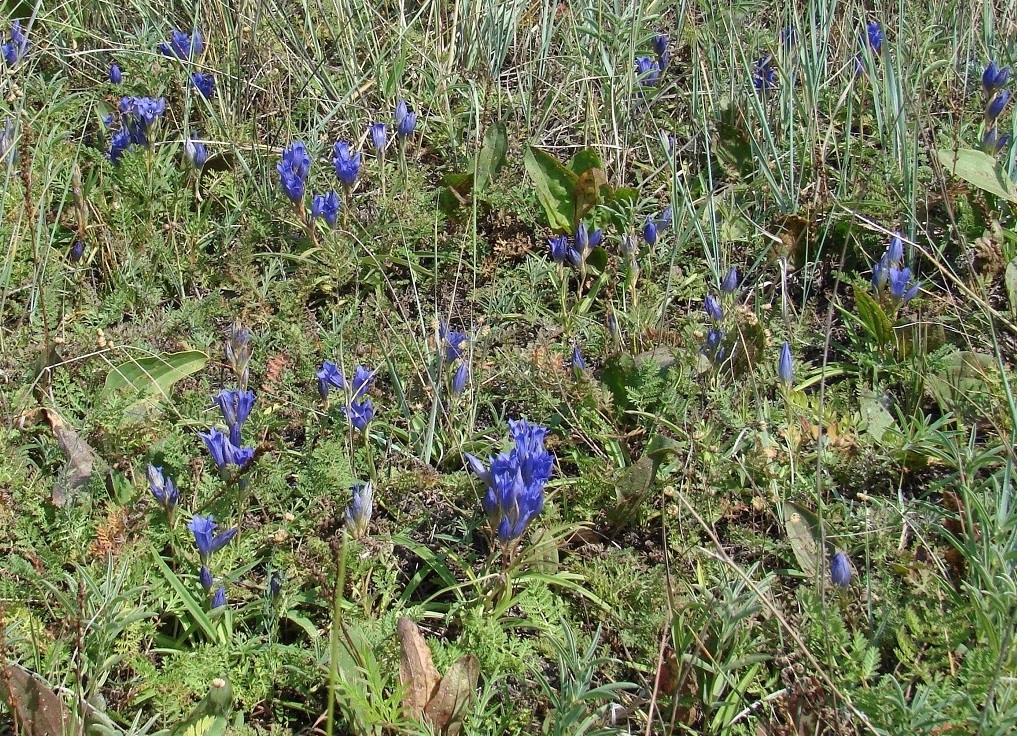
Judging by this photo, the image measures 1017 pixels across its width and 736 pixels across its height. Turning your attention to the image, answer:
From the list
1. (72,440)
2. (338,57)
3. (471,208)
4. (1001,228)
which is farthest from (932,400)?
(338,57)

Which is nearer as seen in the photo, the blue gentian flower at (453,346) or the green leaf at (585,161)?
the blue gentian flower at (453,346)

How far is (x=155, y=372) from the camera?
2410 mm

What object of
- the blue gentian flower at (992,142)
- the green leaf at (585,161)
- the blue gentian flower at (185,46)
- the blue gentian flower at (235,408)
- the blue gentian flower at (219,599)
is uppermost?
the blue gentian flower at (185,46)

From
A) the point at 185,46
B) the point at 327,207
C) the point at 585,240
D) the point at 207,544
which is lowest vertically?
the point at 207,544

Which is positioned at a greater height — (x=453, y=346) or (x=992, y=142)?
(x=992, y=142)

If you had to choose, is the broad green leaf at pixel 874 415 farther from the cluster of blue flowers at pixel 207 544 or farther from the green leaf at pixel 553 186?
the cluster of blue flowers at pixel 207 544

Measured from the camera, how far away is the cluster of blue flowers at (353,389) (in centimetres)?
220

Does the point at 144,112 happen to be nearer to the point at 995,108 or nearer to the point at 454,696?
the point at 454,696

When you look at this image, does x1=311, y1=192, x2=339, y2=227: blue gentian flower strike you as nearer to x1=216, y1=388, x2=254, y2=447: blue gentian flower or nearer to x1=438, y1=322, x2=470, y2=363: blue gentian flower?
x1=438, y1=322, x2=470, y2=363: blue gentian flower

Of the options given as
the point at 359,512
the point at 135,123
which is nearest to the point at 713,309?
the point at 359,512

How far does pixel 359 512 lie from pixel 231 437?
359 mm

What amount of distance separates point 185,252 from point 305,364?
0.69m

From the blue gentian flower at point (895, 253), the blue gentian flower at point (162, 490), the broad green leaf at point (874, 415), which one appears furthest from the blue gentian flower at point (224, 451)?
the blue gentian flower at point (895, 253)

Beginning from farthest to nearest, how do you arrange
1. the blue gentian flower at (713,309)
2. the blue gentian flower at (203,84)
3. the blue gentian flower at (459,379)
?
the blue gentian flower at (203,84)
the blue gentian flower at (713,309)
the blue gentian flower at (459,379)
